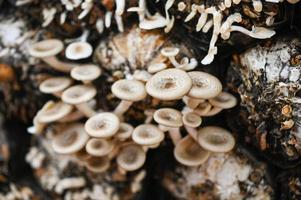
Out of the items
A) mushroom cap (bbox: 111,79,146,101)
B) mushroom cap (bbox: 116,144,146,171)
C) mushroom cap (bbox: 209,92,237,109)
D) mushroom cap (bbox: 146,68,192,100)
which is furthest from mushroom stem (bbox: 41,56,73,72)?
mushroom cap (bbox: 209,92,237,109)

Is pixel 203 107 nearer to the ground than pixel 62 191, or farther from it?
farther from it

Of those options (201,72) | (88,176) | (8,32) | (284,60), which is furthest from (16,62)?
(284,60)

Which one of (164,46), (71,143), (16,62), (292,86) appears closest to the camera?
(292,86)

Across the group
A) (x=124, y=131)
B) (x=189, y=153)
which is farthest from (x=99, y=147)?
(x=189, y=153)

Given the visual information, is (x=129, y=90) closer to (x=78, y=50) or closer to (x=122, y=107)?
(x=122, y=107)

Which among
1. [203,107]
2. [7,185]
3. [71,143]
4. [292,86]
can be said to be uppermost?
[292,86]

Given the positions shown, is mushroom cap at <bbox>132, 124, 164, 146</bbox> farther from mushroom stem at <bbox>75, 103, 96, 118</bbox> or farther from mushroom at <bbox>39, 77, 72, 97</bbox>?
mushroom at <bbox>39, 77, 72, 97</bbox>

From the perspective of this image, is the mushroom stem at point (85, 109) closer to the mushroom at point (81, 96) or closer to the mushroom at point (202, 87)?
the mushroom at point (81, 96)

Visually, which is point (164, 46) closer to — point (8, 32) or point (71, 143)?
point (71, 143)
